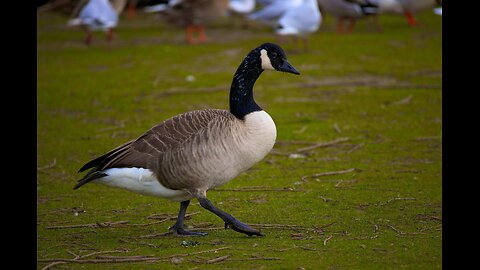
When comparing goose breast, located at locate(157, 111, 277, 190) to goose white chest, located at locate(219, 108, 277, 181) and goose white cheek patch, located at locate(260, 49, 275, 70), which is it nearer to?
goose white chest, located at locate(219, 108, 277, 181)

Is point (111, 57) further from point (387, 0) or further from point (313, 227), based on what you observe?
point (313, 227)

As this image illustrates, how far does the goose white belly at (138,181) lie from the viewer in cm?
614

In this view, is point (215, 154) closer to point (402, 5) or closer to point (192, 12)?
point (192, 12)

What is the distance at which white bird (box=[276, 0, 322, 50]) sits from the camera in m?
14.3

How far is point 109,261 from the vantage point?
555 centimetres

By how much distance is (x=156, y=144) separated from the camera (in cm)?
625

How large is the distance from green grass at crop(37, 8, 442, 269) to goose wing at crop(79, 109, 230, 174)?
59cm

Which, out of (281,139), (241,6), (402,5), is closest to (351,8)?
(402,5)

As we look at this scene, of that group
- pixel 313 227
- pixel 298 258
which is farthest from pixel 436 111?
pixel 298 258

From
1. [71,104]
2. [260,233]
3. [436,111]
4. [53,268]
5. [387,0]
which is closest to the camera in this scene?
[53,268]

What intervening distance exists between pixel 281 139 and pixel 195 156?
3.66m

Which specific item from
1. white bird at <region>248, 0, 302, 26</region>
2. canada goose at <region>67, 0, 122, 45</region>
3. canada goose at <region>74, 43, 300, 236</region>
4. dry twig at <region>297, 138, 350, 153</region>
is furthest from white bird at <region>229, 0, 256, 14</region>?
canada goose at <region>74, 43, 300, 236</region>

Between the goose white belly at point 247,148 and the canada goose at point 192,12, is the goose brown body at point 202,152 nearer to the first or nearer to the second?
the goose white belly at point 247,148

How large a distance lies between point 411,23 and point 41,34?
8.21 meters
